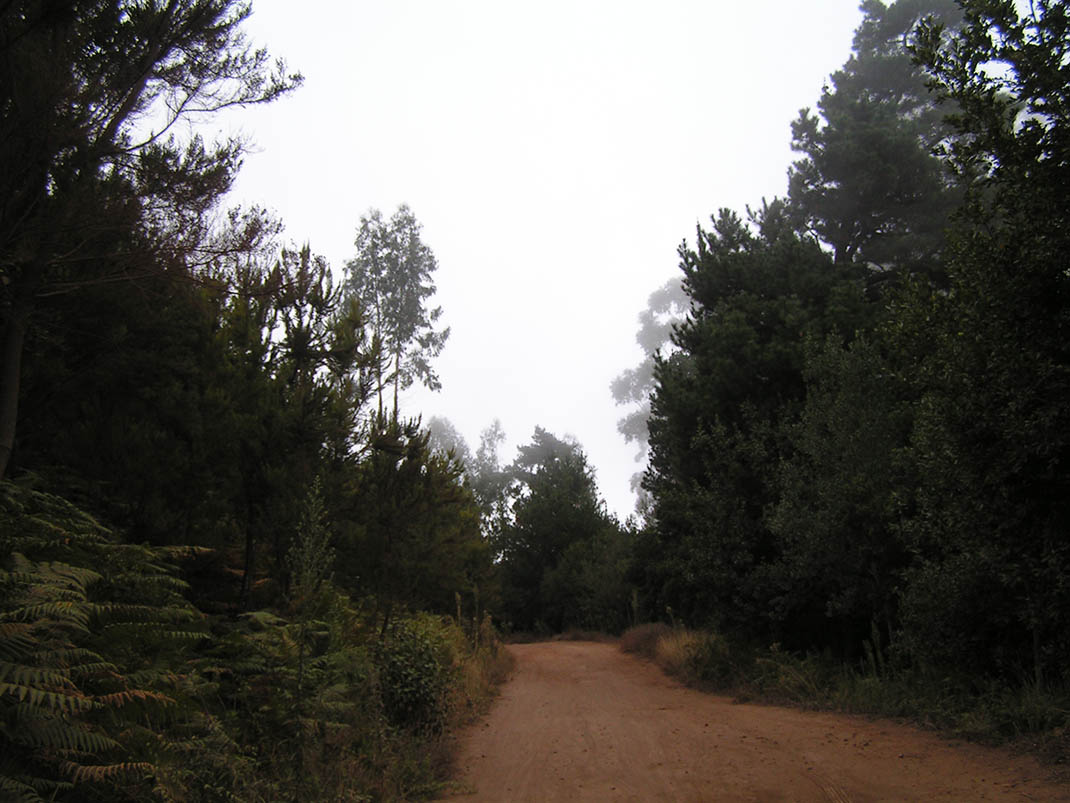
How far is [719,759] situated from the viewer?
743 centimetres

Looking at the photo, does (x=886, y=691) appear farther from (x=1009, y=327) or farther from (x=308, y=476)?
(x=308, y=476)

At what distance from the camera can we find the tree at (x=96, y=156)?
6.66m

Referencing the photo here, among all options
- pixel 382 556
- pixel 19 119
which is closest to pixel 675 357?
pixel 382 556

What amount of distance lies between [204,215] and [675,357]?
19.9 m

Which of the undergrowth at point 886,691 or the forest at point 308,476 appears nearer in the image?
the forest at point 308,476

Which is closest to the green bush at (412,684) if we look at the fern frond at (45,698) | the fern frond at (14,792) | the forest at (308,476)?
the forest at (308,476)

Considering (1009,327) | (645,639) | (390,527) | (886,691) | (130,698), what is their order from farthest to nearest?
(645,639) → (390,527) → (886,691) → (1009,327) → (130,698)

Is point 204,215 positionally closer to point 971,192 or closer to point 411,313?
point 971,192

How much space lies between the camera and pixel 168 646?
17.7 feet

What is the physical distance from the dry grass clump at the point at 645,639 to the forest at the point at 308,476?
16.0 ft

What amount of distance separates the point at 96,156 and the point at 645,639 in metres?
18.6

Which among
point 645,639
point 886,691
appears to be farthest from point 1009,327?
point 645,639

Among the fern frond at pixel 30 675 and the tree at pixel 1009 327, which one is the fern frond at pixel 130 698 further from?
the tree at pixel 1009 327

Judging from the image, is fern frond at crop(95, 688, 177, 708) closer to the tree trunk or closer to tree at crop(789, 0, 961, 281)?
the tree trunk
